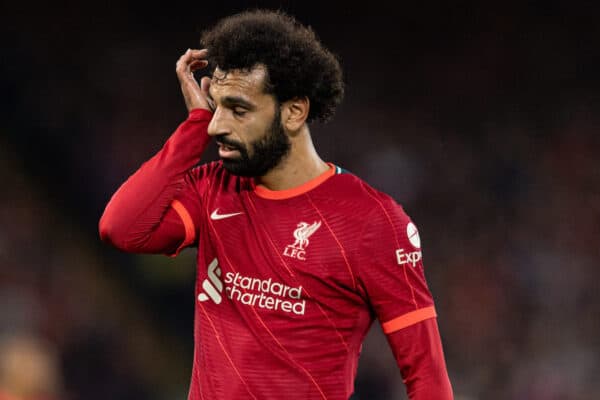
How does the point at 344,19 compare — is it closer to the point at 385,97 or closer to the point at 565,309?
the point at 385,97

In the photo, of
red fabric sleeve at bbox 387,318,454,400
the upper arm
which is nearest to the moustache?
the upper arm

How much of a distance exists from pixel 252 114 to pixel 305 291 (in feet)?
1.43

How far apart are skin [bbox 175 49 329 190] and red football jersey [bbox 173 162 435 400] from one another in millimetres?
48

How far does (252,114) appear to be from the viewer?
74.2 inches

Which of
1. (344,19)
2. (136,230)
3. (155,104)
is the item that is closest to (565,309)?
(344,19)

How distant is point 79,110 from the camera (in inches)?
177

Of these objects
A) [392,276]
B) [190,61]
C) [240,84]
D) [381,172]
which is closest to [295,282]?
[392,276]

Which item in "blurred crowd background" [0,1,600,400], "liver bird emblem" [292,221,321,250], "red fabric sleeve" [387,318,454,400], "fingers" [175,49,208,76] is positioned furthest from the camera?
"blurred crowd background" [0,1,600,400]

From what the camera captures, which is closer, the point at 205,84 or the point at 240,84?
the point at 240,84

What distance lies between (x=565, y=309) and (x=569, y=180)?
752mm

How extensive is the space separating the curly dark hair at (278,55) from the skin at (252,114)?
0.02 meters

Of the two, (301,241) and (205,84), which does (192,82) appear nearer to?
(205,84)

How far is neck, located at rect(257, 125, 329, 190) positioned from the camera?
1969 mm

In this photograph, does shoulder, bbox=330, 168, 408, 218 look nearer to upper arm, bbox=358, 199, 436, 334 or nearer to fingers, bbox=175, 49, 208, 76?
upper arm, bbox=358, 199, 436, 334
